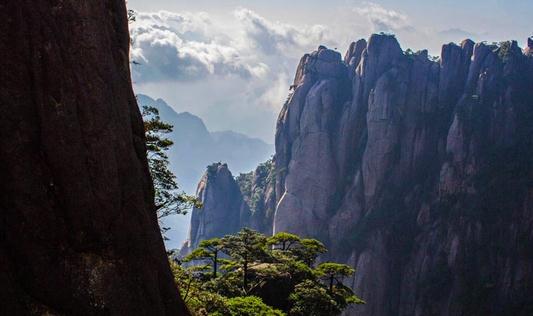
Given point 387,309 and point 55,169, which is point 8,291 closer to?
point 55,169

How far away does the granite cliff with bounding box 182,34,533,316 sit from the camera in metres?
77.1

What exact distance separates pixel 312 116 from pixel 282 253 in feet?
200

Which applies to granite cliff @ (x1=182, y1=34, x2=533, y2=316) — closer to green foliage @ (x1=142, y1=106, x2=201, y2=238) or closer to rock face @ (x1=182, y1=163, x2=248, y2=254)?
rock face @ (x1=182, y1=163, x2=248, y2=254)

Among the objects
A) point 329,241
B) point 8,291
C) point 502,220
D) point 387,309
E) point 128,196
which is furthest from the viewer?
point 329,241

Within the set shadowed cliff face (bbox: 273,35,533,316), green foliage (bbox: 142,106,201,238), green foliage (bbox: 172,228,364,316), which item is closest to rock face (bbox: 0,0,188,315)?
green foliage (bbox: 142,106,201,238)

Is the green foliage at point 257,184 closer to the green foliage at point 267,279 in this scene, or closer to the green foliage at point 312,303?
the green foliage at point 267,279

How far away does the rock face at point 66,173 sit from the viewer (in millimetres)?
12039

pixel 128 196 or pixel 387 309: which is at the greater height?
pixel 128 196

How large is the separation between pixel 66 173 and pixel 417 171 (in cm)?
8543

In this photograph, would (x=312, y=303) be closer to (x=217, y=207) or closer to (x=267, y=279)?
(x=267, y=279)

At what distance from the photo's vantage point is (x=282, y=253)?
43.0 meters

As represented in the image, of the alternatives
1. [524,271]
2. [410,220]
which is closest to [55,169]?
[524,271]

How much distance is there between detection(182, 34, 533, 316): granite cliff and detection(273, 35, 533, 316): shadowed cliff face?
20 centimetres

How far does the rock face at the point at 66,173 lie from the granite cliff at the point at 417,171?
6815cm
